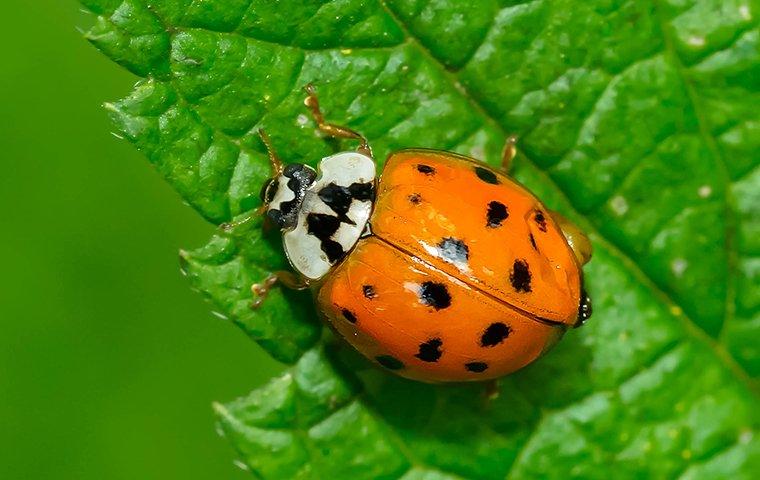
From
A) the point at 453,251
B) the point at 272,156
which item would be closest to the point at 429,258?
the point at 453,251

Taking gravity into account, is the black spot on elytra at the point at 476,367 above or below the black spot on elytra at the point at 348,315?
below

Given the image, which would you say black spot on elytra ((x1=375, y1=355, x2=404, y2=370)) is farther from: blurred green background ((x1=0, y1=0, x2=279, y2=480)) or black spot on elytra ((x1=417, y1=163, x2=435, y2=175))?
blurred green background ((x1=0, y1=0, x2=279, y2=480))

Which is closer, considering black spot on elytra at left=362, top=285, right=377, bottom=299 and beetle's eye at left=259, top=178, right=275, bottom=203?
black spot on elytra at left=362, top=285, right=377, bottom=299

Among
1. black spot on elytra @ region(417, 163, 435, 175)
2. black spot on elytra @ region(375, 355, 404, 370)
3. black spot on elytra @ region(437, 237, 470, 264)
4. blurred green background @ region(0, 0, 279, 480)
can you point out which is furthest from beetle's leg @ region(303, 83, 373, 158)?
blurred green background @ region(0, 0, 279, 480)

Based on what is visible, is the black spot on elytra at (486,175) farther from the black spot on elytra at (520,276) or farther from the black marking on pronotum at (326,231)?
the black marking on pronotum at (326,231)

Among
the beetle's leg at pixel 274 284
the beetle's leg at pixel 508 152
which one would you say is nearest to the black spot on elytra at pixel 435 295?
the beetle's leg at pixel 274 284

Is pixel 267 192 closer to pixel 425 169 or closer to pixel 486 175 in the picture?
pixel 425 169
